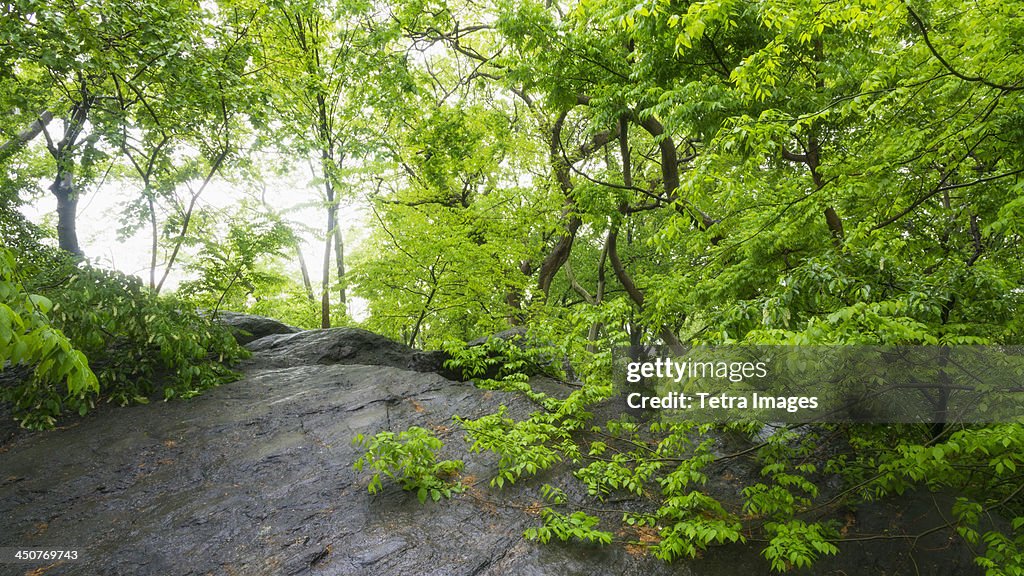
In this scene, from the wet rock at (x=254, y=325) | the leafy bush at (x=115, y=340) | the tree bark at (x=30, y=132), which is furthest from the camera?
the wet rock at (x=254, y=325)

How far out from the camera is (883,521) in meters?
4.00

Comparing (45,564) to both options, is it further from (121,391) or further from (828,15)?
(828,15)

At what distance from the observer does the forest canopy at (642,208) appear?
3301 millimetres

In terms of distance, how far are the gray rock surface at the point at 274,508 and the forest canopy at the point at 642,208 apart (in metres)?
0.24

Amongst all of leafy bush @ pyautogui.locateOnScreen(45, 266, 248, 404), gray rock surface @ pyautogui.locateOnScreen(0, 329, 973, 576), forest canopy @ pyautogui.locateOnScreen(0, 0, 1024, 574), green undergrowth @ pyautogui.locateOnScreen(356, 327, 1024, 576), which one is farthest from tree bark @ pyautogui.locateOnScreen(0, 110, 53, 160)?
green undergrowth @ pyautogui.locateOnScreen(356, 327, 1024, 576)

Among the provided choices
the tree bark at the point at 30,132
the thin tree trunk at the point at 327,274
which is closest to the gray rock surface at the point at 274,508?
the tree bark at the point at 30,132

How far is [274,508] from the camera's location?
386cm

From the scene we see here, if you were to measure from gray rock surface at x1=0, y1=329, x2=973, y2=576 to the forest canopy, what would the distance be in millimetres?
241

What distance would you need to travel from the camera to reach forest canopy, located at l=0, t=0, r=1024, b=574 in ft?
10.8

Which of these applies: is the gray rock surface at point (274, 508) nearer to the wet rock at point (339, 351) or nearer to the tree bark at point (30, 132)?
the wet rock at point (339, 351)

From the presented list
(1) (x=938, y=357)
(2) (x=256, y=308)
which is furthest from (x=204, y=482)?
(2) (x=256, y=308)

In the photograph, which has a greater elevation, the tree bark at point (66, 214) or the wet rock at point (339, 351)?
the tree bark at point (66, 214)

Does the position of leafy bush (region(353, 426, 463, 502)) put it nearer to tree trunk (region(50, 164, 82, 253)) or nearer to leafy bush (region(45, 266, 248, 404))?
leafy bush (region(45, 266, 248, 404))

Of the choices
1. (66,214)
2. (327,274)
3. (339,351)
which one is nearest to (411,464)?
(339,351)
